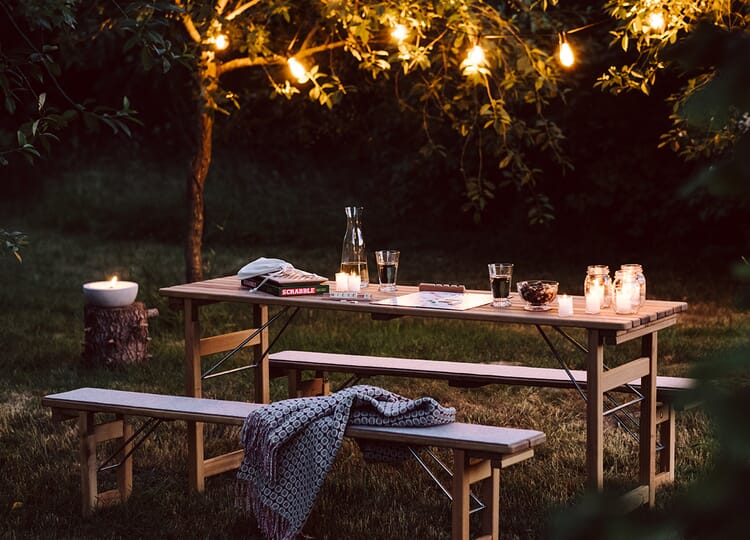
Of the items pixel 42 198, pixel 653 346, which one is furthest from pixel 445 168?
pixel 653 346

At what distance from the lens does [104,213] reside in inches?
654

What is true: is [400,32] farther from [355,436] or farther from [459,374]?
[355,436]

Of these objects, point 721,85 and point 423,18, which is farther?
point 423,18

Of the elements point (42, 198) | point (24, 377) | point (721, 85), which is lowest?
point (24, 377)

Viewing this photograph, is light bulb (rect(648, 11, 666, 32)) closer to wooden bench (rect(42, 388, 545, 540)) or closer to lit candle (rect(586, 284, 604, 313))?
lit candle (rect(586, 284, 604, 313))

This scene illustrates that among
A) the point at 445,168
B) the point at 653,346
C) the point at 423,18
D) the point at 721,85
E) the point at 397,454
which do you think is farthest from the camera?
the point at 445,168

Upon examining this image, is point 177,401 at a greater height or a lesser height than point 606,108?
lesser

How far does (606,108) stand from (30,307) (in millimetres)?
6527

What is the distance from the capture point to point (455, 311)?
13.3 feet

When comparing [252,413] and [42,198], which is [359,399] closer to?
[252,413]

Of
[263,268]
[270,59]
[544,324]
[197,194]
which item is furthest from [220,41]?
[544,324]

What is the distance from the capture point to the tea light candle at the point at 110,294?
22.4 feet

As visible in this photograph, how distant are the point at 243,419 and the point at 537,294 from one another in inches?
46.4

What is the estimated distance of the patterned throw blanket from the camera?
370 centimetres
